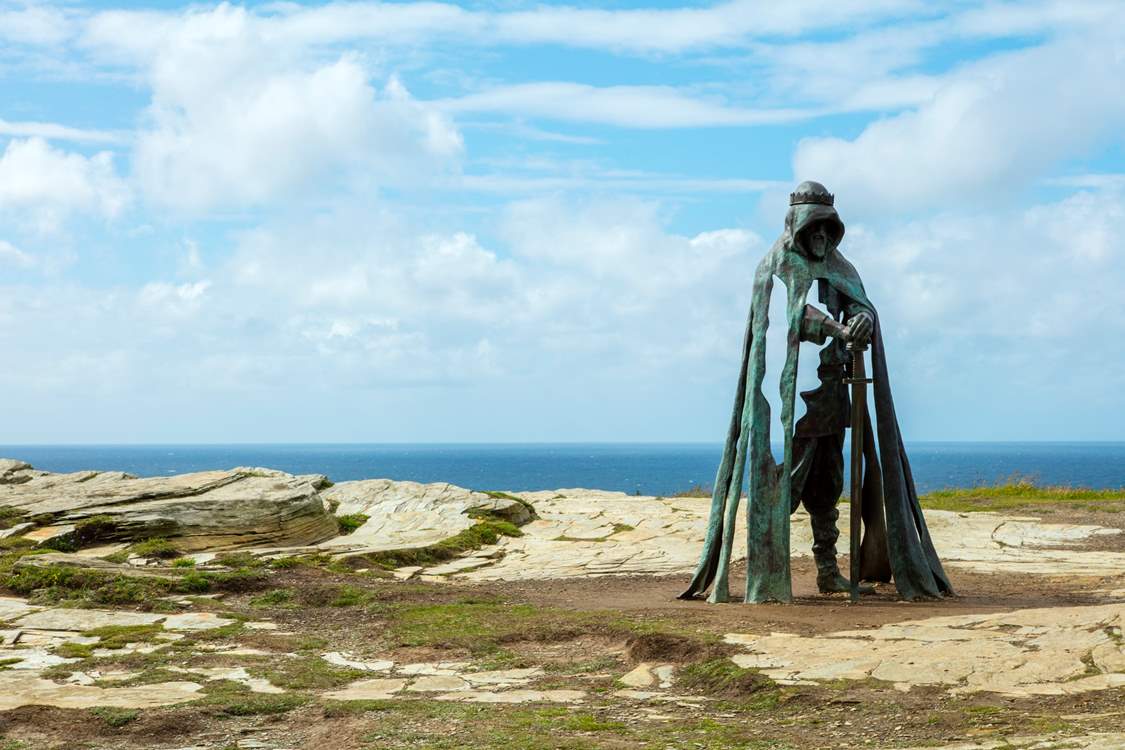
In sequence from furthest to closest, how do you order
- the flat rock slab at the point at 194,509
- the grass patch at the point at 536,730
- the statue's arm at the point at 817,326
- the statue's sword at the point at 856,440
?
1. the flat rock slab at the point at 194,509
2. the statue's arm at the point at 817,326
3. the statue's sword at the point at 856,440
4. the grass patch at the point at 536,730

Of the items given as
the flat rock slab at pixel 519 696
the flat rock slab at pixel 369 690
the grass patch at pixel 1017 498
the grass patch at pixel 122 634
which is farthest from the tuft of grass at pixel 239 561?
the grass patch at pixel 1017 498

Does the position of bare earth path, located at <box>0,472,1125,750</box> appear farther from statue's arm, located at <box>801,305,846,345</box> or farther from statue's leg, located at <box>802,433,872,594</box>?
statue's arm, located at <box>801,305,846,345</box>

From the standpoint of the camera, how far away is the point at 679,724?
214 inches

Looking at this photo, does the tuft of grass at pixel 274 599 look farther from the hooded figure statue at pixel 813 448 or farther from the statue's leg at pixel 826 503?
the statue's leg at pixel 826 503

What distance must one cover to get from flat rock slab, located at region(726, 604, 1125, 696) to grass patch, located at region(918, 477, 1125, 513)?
10.5 metres

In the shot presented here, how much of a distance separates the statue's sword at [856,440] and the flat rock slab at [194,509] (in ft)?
25.5

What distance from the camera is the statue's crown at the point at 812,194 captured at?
9.00 meters

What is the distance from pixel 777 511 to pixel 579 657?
2.30 metres

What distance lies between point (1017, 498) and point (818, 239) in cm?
1235

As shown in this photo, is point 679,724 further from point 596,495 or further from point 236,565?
point 596,495

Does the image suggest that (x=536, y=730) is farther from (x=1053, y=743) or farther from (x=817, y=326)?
(x=817, y=326)

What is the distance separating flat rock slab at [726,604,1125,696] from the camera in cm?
565

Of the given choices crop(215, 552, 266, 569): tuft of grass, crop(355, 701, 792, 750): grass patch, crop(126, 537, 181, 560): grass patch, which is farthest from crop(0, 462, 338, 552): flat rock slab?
crop(355, 701, 792, 750): grass patch

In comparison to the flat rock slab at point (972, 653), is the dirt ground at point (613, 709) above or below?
below
